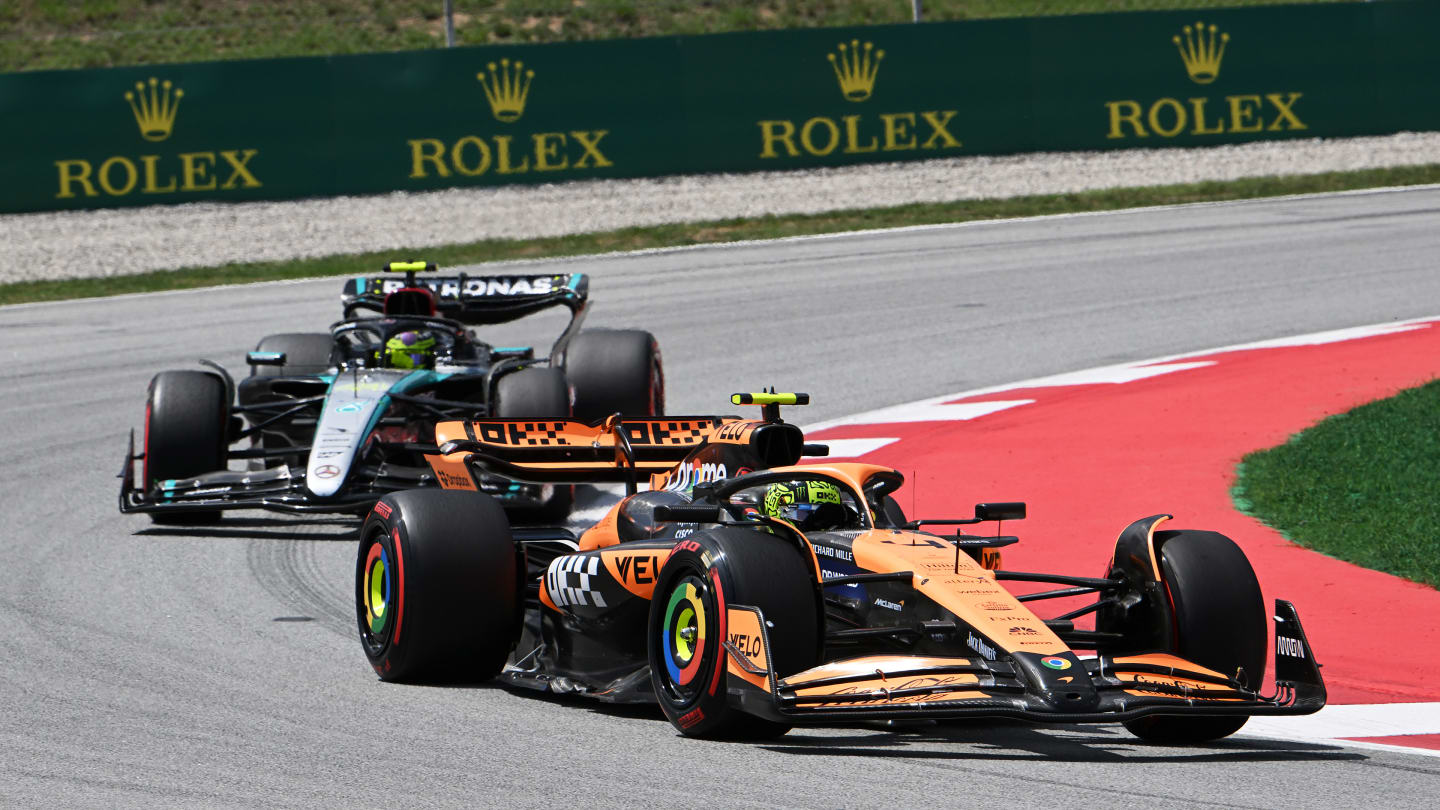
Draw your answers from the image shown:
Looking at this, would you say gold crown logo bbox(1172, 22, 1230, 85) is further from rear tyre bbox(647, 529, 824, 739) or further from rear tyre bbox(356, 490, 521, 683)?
rear tyre bbox(647, 529, 824, 739)

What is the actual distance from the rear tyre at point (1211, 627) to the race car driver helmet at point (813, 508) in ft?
3.73

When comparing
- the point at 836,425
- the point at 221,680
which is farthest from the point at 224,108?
the point at 221,680

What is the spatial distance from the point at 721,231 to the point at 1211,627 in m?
16.5

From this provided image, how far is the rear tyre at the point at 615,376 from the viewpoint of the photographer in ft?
39.8

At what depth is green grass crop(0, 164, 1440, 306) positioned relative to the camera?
21.0 meters

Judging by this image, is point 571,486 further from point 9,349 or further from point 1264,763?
point 9,349

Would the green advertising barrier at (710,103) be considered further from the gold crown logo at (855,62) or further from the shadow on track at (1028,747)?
the shadow on track at (1028,747)

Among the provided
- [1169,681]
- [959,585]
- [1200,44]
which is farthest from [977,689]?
[1200,44]

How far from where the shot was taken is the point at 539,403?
36.5ft

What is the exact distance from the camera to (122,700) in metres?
6.94

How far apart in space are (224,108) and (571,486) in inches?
525

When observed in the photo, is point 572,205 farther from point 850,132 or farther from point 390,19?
point 390,19

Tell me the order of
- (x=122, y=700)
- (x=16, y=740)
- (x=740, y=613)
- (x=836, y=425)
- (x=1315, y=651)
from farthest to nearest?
(x=836, y=425), (x=1315, y=651), (x=122, y=700), (x=16, y=740), (x=740, y=613)

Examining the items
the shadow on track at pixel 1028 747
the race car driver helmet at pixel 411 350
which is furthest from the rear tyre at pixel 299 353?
the shadow on track at pixel 1028 747
